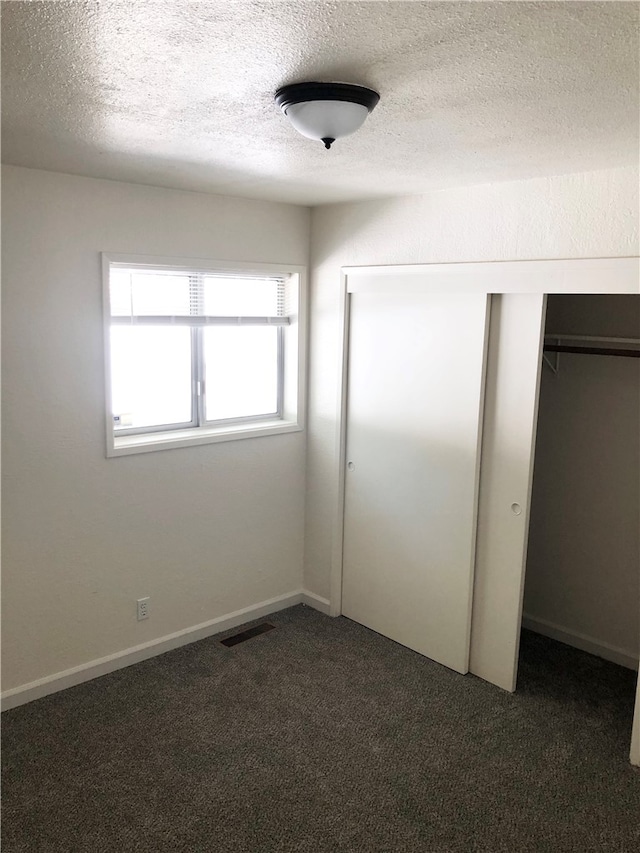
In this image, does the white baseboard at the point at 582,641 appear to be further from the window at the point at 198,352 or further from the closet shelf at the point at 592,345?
the window at the point at 198,352

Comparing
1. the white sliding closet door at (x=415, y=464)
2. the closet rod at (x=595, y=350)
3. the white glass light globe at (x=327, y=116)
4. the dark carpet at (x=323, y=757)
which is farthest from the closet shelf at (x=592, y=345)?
the white glass light globe at (x=327, y=116)

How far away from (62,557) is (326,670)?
1463 mm

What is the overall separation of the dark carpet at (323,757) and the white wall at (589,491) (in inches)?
10.8

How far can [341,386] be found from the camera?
157 inches

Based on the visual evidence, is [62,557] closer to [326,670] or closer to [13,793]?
[13,793]

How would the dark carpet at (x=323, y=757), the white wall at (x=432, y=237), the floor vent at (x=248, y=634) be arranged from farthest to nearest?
the floor vent at (x=248, y=634)
the white wall at (x=432, y=237)
the dark carpet at (x=323, y=757)

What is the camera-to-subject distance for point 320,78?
1.66m

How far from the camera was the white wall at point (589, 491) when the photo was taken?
Result: 360 centimetres

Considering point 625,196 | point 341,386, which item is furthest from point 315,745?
point 625,196

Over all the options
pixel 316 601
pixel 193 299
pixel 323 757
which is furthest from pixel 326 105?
pixel 316 601

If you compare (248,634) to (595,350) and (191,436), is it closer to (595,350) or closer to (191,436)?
(191,436)

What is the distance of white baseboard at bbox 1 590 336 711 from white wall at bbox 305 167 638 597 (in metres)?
0.19

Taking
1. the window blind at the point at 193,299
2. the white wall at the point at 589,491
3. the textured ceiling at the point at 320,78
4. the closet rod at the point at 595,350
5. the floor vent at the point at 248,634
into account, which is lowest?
the floor vent at the point at 248,634

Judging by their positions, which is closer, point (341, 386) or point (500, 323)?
point (500, 323)
